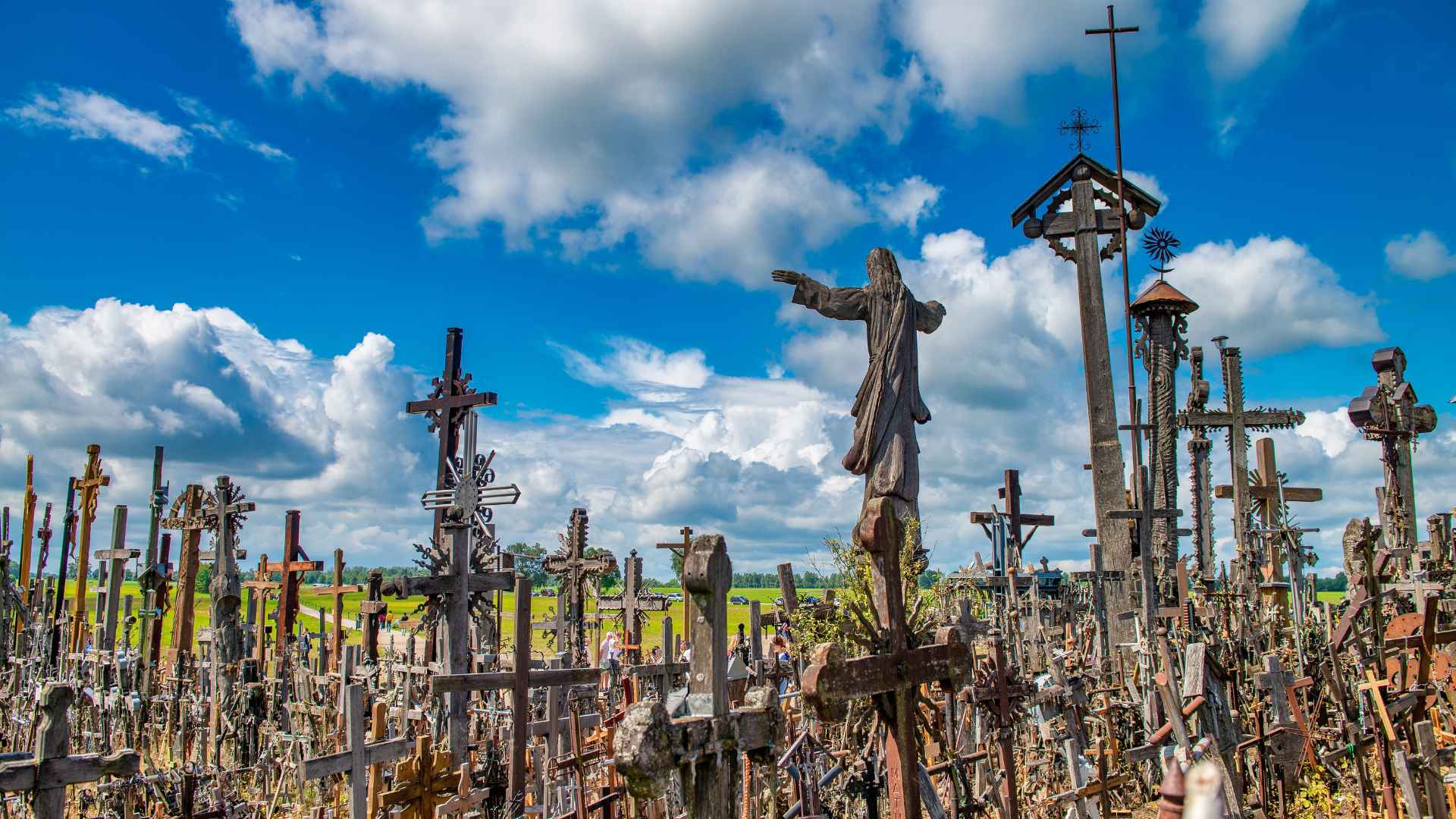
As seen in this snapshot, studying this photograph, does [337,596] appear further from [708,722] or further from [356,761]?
[708,722]

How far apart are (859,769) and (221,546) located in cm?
1266

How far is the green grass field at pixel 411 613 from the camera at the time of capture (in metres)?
22.1

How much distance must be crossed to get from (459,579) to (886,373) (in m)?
5.48

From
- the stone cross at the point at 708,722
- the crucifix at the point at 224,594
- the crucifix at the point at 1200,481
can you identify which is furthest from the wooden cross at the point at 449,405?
the crucifix at the point at 1200,481

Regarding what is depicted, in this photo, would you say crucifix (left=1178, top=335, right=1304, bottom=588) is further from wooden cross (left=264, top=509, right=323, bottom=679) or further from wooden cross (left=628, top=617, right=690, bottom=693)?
wooden cross (left=264, top=509, right=323, bottom=679)

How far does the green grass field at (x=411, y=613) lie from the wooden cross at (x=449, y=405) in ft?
6.47

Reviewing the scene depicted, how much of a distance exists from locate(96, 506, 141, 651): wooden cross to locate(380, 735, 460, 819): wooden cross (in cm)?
1389

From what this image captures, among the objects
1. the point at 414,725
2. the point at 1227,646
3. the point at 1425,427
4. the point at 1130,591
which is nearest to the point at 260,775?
the point at 414,725

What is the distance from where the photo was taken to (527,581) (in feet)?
31.7

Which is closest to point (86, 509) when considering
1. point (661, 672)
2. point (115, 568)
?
point (115, 568)

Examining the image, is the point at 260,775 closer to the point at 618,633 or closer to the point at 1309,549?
the point at 618,633

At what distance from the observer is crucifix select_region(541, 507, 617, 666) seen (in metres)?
19.2

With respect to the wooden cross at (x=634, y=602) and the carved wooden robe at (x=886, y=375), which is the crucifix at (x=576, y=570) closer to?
the wooden cross at (x=634, y=602)

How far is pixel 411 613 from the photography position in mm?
13312
